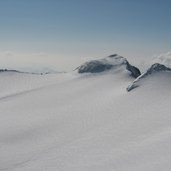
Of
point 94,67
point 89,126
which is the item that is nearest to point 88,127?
point 89,126

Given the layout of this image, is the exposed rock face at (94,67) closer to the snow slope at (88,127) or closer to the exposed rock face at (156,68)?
the snow slope at (88,127)

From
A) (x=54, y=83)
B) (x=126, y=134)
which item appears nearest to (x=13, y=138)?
(x=126, y=134)

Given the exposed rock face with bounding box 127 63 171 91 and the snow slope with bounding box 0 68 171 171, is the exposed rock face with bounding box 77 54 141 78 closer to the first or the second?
the snow slope with bounding box 0 68 171 171

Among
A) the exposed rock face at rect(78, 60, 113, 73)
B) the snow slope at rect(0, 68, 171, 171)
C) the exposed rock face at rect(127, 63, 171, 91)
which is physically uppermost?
the exposed rock face at rect(78, 60, 113, 73)

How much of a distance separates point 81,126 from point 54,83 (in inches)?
2187

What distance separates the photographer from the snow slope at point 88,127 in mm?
42250

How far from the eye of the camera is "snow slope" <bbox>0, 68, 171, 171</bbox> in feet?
139

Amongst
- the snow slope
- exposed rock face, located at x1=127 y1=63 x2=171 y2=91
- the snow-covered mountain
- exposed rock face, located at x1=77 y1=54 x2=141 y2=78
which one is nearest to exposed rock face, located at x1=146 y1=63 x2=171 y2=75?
exposed rock face, located at x1=127 y1=63 x2=171 y2=91

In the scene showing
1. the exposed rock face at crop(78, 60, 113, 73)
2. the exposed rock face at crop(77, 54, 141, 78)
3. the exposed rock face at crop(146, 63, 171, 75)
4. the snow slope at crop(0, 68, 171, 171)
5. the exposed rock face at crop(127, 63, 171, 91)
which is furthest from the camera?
the exposed rock face at crop(78, 60, 113, 73)

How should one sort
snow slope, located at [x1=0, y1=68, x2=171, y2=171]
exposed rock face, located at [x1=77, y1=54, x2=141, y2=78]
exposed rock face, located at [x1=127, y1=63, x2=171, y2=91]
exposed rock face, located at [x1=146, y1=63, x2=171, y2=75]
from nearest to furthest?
snow slope, located at [x1=0, y1=68, x2=171, y2=171] → exposed rock face, located at [x1=127, y1=63, x2=171, y2=91] → exposed rock face, located at [x1=146, y1=63, x2=171, y2=75] → exposed rock face, located at [x1=77, y1=54, x2=141, y2=78]

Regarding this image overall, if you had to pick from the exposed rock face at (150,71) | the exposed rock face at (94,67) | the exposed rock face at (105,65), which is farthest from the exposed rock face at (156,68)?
the exposed rock face at (94,67)

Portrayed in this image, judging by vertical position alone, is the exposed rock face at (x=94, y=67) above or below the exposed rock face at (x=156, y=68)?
above

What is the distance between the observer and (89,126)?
6391 cm

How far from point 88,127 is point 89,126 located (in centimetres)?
61
